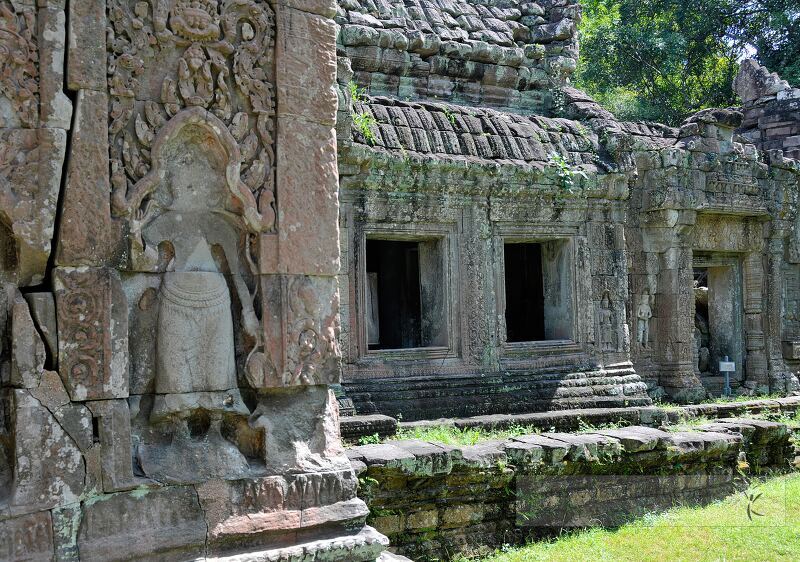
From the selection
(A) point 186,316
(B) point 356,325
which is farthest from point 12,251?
(B) point 356,325

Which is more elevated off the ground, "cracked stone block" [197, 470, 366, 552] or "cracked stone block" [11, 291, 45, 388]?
"cracked stone block" [11, 291, 45, 388]

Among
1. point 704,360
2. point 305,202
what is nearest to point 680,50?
point 704,360

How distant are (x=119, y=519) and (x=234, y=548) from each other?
0.53 metres

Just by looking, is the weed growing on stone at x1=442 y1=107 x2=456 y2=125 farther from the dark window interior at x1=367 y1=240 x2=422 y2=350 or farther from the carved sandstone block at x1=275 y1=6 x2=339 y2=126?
the carved sandstone block at x1=275 y1=6 x2=339 y2=126

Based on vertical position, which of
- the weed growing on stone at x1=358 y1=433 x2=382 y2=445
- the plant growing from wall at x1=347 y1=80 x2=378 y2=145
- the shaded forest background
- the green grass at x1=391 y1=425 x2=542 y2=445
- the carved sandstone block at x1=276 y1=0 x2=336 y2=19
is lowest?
the green grass at x1=391 y1=425 x2=542 y2=445

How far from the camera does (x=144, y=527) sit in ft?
12.1

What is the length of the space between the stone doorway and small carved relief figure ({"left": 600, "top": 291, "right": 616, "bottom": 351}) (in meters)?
2.95

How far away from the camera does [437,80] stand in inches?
421

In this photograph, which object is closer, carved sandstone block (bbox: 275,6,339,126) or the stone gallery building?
carved sandstone block (bbox: 275,6,339,126)

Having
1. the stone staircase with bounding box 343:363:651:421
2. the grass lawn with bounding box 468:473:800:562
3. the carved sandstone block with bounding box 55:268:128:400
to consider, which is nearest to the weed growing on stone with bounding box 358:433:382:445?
the stone staircase with bounding box 343:363:651:421

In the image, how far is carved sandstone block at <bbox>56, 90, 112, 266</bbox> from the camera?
3.60 metres

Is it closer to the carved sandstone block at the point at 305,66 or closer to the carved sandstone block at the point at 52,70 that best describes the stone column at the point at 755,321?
the carved sandstone block at the point at 305,66

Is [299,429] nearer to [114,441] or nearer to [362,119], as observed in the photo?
[114,441]

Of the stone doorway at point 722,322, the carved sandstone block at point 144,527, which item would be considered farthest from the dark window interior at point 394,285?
the carved sandstone block at point 144,527
